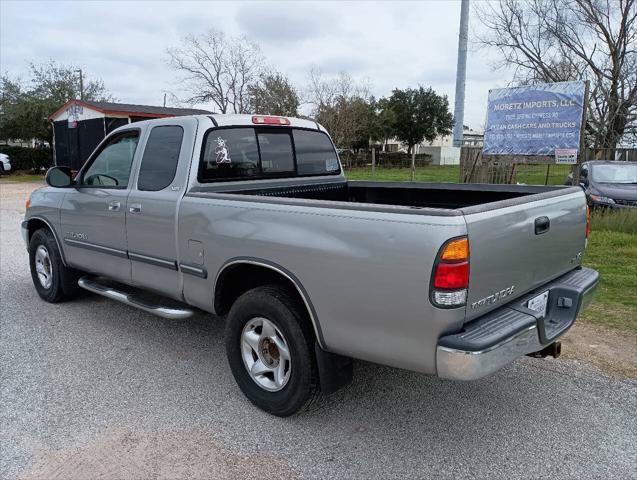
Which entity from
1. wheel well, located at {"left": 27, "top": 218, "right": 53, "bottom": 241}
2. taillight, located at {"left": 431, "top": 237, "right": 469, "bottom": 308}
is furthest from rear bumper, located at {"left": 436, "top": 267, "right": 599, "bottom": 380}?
wheel well, located at {"left": 27, "top": 218, "right": 53, "bottom": 241}

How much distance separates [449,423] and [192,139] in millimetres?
2752

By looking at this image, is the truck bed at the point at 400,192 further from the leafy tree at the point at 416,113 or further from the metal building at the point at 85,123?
the leafy tree at the point at 416,113

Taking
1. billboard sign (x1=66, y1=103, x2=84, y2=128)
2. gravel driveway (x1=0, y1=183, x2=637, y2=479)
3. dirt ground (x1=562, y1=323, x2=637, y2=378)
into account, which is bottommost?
gravel driveway (x1=0, y1=183, x2=637, y2=479)

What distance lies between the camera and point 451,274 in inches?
99.6

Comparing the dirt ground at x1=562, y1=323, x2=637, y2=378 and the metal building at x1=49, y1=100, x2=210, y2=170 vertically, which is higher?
the metal building at x1=49, y1=100, x2=210, y2=170

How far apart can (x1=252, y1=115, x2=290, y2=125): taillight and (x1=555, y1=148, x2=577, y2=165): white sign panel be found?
24.5ft

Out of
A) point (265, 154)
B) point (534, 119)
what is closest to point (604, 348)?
point (265, 154)

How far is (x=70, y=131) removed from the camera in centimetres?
2364

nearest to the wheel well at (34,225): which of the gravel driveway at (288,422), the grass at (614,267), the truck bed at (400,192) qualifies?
the gravel driveway at (288,422)

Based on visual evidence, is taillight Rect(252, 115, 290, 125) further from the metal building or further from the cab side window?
the metal building

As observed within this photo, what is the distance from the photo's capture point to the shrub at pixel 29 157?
3100cm

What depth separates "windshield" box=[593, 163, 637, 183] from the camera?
37.1ft

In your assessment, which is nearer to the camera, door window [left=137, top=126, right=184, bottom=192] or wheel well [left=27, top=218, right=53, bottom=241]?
door window [left=137, top=126, right=184, bottom=192]

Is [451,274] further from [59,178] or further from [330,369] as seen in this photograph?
[59,178]
